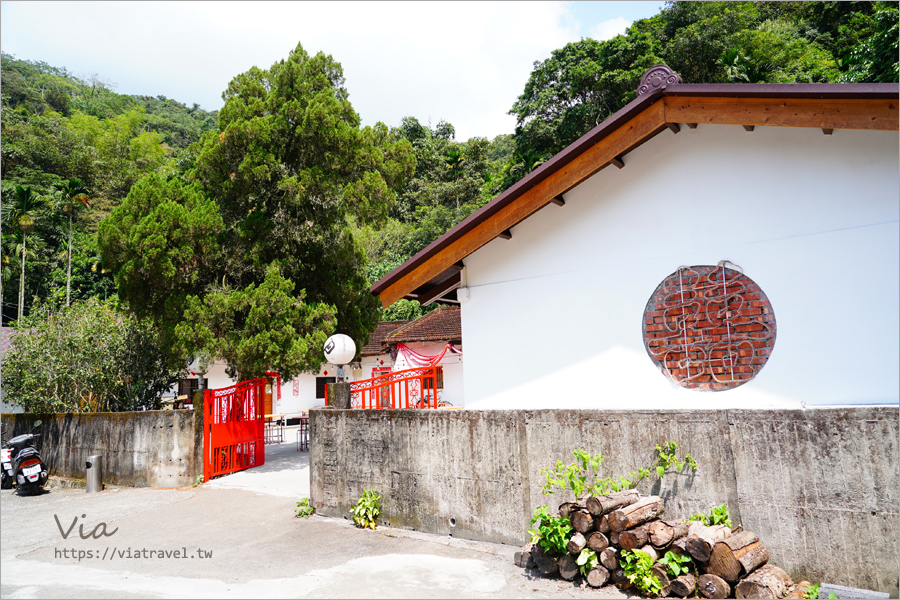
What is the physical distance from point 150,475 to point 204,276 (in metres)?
4.09

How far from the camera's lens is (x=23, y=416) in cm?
1266

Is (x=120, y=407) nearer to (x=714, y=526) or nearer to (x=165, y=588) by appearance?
(x=165, y=588)

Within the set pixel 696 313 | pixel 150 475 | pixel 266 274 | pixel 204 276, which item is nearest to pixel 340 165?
pixel 266 274

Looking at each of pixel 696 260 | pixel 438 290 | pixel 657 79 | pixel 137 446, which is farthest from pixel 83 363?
pixel 657 79

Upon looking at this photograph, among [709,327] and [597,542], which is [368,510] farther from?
[709,327]

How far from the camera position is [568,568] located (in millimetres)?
5301

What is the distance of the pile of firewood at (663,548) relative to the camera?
4.66 m

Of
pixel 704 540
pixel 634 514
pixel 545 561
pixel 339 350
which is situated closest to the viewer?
pixel 704 540

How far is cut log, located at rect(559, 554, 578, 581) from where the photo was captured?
528cm

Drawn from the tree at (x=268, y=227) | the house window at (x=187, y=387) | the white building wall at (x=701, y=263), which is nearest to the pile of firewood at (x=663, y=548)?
the white building wall at (x=701, y=263)

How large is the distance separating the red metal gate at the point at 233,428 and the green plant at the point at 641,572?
27.8 ft

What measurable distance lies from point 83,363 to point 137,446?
2738mm

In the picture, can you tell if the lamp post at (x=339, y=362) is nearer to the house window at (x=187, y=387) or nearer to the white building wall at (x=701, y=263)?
the white building wall at (x=701, y=263)

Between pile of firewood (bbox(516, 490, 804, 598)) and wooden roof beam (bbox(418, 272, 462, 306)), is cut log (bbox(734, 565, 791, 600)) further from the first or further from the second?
wooden roof beam (bbox(418, 272, 462, 306))
